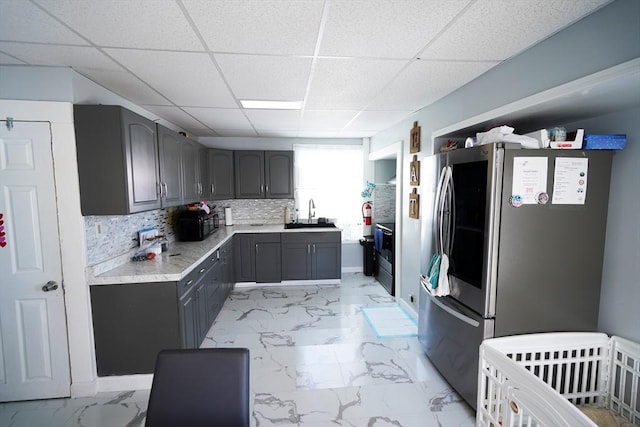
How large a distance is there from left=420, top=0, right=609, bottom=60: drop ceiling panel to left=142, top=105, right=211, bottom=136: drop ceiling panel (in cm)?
266

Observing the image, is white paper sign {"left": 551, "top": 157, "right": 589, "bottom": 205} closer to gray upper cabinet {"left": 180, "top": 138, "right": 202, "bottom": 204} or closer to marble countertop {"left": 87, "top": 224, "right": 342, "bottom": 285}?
marble countertop {"left": 87, "top": 224, "right": 342, "bottom": 285}

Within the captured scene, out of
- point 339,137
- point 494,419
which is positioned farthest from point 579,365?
point 339,137

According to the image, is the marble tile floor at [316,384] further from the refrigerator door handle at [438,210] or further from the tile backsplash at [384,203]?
the tile backsplash at [384,203]

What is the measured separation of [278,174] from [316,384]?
3245 mm

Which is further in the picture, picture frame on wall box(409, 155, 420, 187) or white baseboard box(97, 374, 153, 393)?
picture frame on wall box(409, 155, 420, 187)

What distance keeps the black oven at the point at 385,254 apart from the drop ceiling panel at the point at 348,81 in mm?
2034

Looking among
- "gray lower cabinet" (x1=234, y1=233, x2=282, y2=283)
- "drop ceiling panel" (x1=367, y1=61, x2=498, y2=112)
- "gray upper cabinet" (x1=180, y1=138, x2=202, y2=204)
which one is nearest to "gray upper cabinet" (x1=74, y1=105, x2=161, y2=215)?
"gray upper cabinet" (x1=180, y1=138, x2=202, y2=204)

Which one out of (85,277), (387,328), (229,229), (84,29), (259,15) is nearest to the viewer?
(259,15)

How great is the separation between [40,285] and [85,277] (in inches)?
11.8

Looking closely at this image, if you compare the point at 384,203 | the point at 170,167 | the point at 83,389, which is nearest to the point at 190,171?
the point at 170,167

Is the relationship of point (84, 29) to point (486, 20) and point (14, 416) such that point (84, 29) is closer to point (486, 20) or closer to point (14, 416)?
point (486, 20)

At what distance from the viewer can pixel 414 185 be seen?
3.23 metres

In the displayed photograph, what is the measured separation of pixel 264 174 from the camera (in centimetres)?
470

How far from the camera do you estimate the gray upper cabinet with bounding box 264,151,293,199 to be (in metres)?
4.69
